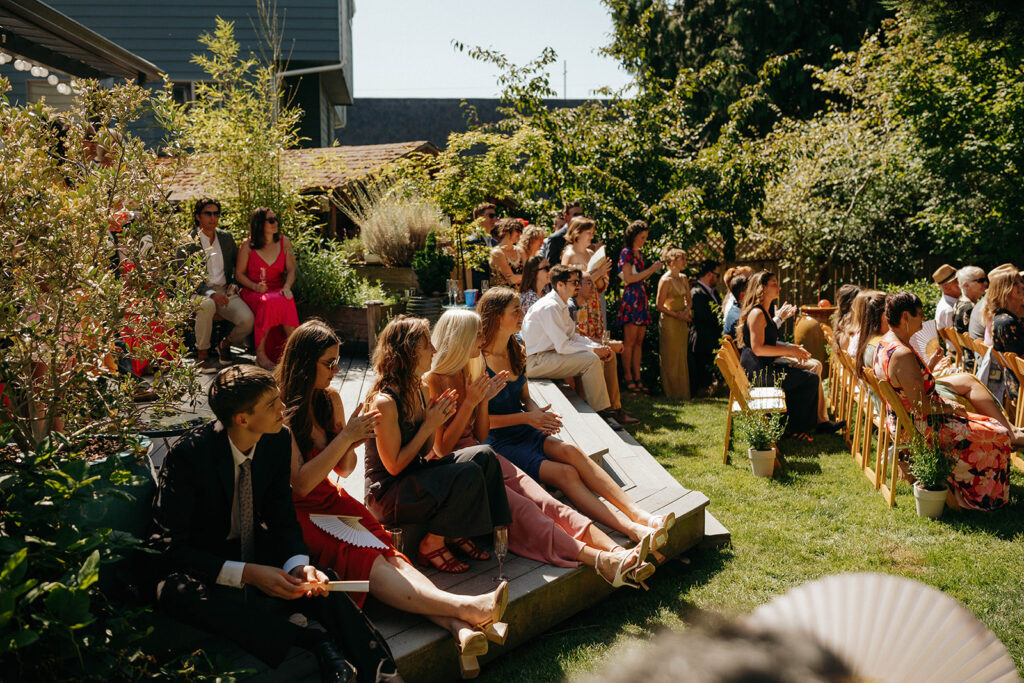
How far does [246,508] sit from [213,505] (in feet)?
0.45

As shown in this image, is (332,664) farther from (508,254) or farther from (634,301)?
(634,301)

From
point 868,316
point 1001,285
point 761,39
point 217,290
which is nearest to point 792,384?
point 868,316

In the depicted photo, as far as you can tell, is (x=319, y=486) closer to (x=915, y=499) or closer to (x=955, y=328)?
(x=915, y=499)

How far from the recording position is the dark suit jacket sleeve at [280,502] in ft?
10.7

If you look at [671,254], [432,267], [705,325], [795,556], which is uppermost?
[671,254]

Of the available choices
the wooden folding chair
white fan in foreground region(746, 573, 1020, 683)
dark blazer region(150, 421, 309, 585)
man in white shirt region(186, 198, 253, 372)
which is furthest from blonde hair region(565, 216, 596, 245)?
white fan in foreground region(746, 573, 1020, 683)

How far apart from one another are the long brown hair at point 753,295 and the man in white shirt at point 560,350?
1410 millimetres

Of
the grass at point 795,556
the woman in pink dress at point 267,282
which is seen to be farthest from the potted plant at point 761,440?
the woman in pink dress at point 267,282

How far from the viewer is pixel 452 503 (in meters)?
3.90

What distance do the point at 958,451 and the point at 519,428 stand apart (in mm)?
3108

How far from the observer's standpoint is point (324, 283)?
8.97m

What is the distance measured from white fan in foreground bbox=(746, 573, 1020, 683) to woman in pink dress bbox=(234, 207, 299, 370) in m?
6.94

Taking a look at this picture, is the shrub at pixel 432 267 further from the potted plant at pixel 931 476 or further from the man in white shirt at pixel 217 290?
the potted plant at pixel 931 476

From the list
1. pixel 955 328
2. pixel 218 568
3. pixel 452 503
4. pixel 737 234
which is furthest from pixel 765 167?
pixel 218 568
